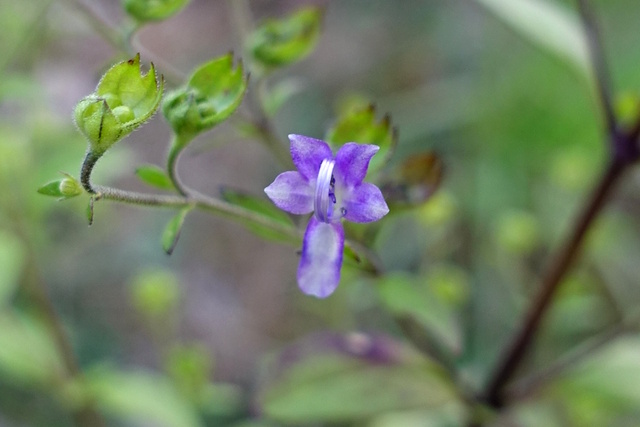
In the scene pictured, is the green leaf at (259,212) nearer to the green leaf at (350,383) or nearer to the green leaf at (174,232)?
the green leaf at (174,232)

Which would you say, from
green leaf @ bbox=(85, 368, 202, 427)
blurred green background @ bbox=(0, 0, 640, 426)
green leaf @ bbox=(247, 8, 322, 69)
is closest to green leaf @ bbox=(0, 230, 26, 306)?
blurred green background @ bbox=(0, 0, 640, 426)

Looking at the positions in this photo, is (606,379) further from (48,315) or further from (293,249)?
(48,315)

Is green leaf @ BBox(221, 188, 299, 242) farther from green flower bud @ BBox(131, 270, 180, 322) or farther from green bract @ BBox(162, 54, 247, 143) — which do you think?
green flower bud @ BBox(131, 270, 180, 322)

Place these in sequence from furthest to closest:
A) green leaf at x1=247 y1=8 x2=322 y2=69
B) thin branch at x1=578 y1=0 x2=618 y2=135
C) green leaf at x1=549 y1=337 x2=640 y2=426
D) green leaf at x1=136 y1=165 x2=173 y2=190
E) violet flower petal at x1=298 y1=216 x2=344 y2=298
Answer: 1. green leaf at x1=549 y1=337 x2=640 y2=426
2. thin branch at x1=578 y1=0 x2=618 y2=135
3. green leaf at x1=247 y1=8 x2=322 y2=69
4. green leaf at x1=136 y1=165 x2=173 y2=190
5. violet flower petal at x1=298 y1=216 x2=344 y2=298

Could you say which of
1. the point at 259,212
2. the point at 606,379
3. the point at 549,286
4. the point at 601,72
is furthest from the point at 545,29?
the point at 259,212

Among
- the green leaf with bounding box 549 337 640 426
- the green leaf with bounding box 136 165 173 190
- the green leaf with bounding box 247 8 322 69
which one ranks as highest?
the green leaf with bounding box 247 8 322 69

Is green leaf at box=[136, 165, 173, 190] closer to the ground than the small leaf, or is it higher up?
higher up
